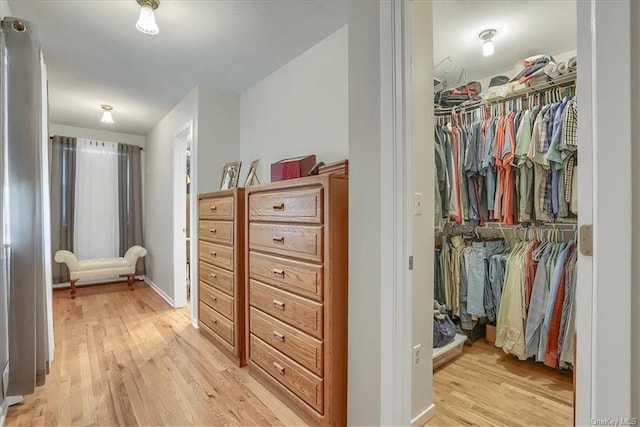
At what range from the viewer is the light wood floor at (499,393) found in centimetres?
163

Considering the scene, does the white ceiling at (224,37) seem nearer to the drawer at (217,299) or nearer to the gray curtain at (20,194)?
the gray curtain at (20,194)

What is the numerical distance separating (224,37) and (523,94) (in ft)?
7.44

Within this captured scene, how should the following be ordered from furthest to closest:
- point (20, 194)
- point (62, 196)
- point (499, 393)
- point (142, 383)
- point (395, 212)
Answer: point (62, 196) → point (142, 383) → point (499, 393) → point (20, 194) → point (395, 212)

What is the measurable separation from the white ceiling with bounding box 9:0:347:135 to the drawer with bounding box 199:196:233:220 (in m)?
1.18

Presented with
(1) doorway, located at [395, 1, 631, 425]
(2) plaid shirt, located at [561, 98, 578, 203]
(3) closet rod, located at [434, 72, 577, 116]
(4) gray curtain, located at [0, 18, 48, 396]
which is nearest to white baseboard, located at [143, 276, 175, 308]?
(4) gray curtain, located at [0, 18, 48, 396]

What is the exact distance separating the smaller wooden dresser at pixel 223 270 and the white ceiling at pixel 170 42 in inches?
44.5

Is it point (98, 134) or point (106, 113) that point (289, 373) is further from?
point (98, 134)

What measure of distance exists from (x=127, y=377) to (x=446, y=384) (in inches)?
83.4

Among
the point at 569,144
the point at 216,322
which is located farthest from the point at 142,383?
the point at 569,144

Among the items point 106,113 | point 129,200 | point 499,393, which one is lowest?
point 499,393

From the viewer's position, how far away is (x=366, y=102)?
1.35 meters

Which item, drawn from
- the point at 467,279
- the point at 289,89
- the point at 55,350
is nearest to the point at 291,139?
the point at 289,89

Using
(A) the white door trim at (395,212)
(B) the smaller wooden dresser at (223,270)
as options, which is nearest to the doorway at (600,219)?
(A) the white door trim at (395,212)

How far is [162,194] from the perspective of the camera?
415 cm
